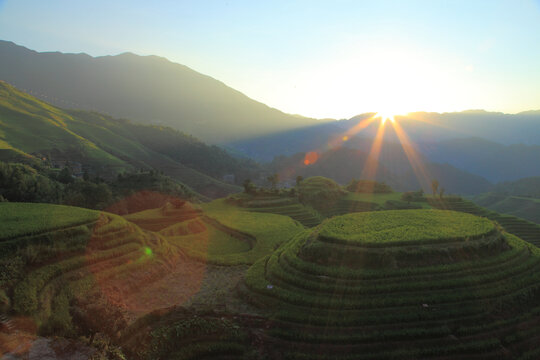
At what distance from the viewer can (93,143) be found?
357 feet

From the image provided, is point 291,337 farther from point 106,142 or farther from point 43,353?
point 106,142

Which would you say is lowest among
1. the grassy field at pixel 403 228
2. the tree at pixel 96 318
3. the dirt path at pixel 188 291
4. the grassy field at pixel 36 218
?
the dirt path at pixel 188 291

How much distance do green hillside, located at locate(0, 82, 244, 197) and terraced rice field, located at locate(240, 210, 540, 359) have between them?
75686mm

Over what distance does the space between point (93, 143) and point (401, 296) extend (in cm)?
12017

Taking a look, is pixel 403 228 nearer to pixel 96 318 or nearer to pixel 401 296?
pixel 401 296

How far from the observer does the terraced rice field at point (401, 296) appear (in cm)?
1312

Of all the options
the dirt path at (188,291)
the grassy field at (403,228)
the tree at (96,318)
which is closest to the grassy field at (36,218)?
the dirt path at (188,291)

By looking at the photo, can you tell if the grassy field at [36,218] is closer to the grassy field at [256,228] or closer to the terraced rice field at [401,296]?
the grassy field at [256,228]

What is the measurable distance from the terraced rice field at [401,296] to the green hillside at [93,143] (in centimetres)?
7569

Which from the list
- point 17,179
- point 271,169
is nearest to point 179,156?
point 271,169

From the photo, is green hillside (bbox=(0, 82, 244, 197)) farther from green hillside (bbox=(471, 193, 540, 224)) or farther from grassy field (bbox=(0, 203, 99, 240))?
green hillside (bbox=(471, 193, 540, 224))

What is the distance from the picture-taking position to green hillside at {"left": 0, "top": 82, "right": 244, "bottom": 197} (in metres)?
84.8

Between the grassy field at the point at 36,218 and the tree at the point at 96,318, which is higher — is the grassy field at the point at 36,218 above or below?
above

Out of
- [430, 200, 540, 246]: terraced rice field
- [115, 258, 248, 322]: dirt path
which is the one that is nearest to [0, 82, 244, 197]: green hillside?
[115, 258, 248, 322]: dirt path
